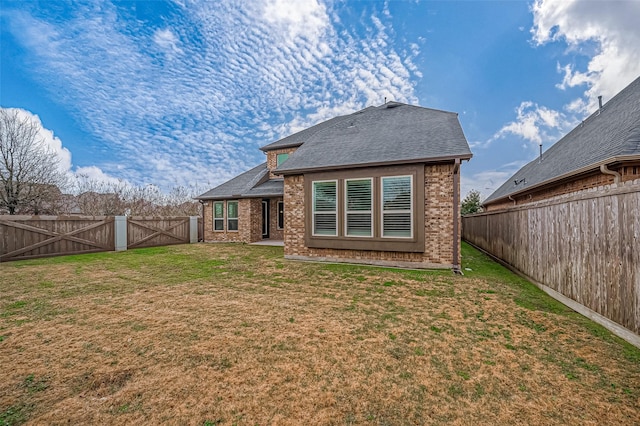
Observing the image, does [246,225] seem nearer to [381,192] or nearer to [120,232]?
[120,232]

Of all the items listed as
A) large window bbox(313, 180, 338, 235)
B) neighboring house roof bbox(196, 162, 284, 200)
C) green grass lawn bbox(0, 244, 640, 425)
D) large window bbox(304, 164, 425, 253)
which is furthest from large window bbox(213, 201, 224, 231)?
green grass lawn bbox(0, 244, 640, 425)

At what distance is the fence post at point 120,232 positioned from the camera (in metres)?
12.6

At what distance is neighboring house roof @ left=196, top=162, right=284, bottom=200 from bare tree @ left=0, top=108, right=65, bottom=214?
936 centimetres

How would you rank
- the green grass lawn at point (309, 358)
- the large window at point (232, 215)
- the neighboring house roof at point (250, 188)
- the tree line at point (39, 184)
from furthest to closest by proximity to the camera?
the large window at point (232, 215) < the tree line at point (39, 184) < the neighboring house roof at point (250, 188) < the green grass lawn at point (309, 358)

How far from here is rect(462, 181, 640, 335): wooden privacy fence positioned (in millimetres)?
3326

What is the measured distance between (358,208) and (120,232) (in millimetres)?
11461

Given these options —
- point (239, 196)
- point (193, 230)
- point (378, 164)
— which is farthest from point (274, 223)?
point (378, 164)

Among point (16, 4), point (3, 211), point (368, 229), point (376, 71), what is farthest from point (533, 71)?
point (3, 211)

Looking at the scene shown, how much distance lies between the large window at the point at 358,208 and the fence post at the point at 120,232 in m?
11.0

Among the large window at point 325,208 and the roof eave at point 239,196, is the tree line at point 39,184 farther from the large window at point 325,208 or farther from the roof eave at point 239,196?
the large window at point 325,208

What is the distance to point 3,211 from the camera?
1501 cm

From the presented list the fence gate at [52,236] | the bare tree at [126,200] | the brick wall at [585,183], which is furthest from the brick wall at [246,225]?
the brick wall at [585,183]

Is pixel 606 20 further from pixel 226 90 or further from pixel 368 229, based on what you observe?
pixel 226 90

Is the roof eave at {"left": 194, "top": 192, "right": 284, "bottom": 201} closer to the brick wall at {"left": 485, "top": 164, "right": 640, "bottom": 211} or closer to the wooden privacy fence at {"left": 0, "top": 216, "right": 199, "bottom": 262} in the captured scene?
the wooden privacy fence at {"left": 0, "top": 216, "right": 199, "bottom": 262}
